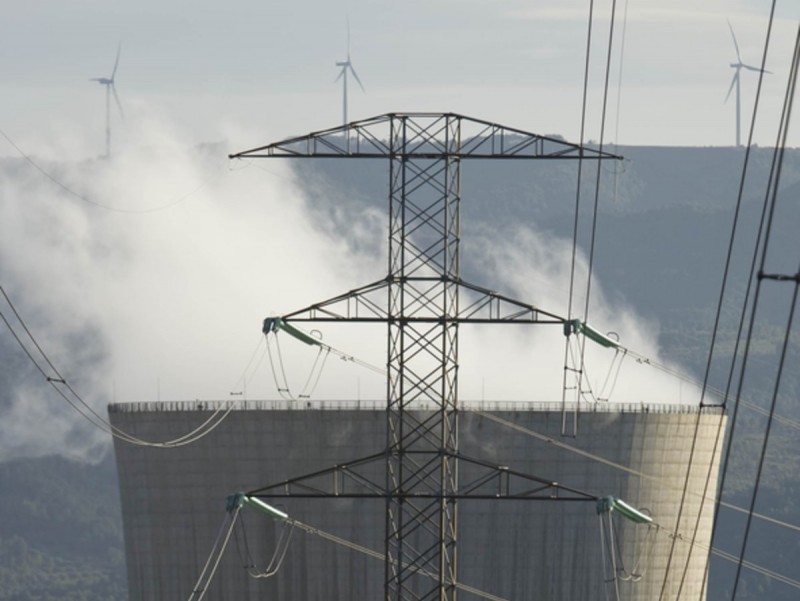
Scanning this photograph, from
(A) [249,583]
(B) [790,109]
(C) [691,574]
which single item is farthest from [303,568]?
(B) [790,109]

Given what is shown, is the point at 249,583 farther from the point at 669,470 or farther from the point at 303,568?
the point at 669,470

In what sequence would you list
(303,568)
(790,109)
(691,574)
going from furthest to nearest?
(691,574)
(303,568)
(790,109)

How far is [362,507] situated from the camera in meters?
116

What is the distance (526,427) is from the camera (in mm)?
119062

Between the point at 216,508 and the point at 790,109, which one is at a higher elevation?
the point at 790,109

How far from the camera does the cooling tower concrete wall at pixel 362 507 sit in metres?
117

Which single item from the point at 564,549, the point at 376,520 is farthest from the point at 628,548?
the point at 376,520

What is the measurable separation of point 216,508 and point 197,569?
10.8ft

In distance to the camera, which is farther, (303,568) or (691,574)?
(691,574)

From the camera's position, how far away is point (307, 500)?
116938 millimetres

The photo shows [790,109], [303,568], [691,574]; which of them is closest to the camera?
[790,109]

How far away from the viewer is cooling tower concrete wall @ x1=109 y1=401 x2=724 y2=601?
11669 cm

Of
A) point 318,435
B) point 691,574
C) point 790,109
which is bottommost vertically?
point 691,574

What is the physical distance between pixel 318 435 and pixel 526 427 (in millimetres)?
10164
